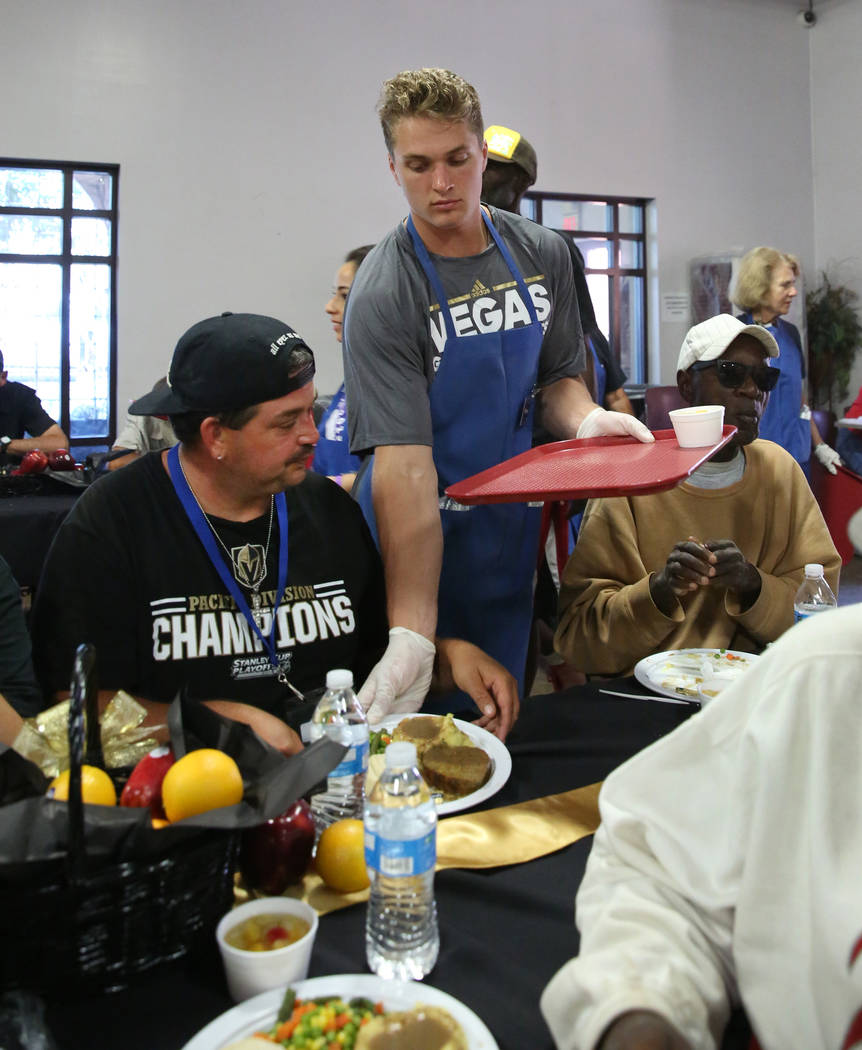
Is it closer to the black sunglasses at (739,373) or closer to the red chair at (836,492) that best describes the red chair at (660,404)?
the red chair at (836,492)

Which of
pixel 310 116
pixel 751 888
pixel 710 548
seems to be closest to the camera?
pixel 751 888

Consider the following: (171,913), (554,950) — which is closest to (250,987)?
(171,913)

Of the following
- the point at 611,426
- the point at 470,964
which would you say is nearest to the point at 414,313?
the point at 611,426

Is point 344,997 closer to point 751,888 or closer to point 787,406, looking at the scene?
point 751,888

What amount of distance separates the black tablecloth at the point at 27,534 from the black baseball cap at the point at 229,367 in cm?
242

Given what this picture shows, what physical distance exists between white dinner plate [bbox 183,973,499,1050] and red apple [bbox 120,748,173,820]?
0.79ft

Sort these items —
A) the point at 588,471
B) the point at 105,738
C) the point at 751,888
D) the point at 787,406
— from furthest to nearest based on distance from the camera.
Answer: the point at 787,406
the point at 588,471
the point at 105,738
the point at 751,888

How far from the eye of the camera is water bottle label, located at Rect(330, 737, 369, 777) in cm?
121

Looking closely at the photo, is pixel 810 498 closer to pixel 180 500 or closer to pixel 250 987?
pixel 180 500

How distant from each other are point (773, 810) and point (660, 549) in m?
1.44

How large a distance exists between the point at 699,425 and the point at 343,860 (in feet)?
3.54

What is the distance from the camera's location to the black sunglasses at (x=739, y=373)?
7.79 ft

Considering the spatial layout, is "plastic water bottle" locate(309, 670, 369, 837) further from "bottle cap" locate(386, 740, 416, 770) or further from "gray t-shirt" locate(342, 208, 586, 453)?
"gray t-shirt" locate(342, 208, 586, 453)

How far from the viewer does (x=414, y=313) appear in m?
2.08
